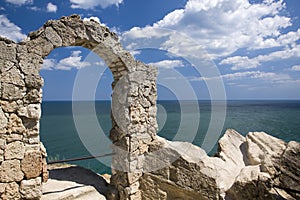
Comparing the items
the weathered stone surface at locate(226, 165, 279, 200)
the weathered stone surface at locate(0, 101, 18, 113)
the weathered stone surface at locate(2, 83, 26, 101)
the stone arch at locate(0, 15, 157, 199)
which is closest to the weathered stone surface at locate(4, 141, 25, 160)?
the stone arch at locate(0, 15, 157, 199)

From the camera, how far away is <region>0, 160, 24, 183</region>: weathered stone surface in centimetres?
339

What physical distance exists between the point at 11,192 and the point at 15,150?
0.64m

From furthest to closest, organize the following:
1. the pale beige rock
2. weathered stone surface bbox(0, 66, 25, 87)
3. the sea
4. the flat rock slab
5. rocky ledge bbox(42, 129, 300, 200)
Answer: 1. the sea
2. the flat rock slab
3. rocky ledge bbox(42, 129, 300, 200)
4. the pale beige rock
5. weathered stone surface bbox(0, 66, 25, 87)

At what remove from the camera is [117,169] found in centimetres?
499

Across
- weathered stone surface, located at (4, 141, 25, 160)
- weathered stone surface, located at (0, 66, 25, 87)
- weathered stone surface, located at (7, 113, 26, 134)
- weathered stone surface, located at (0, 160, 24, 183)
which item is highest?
weathered stone surface, located at (0, 66, 25, 87)

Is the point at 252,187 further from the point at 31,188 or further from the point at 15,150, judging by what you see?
the point at 15,150

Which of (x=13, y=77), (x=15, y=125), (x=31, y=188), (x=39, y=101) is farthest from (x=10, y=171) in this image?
(x=13, y=77)

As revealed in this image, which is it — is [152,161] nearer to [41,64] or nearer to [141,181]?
[141,181]

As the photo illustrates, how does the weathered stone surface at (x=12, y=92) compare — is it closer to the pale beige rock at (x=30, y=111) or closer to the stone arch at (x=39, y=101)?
the stone arch at (x=39, y=101)

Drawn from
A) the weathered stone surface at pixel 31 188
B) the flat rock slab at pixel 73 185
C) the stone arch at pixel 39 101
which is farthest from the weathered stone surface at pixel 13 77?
the flat rock slab at pixel 73 185

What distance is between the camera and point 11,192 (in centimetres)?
346

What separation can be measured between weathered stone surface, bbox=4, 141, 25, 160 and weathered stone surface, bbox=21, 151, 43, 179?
0.28ft

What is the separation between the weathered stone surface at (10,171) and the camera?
3389 mm

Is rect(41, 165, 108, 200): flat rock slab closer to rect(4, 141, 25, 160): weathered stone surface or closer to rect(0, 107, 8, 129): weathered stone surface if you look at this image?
rect(4, 141, 25, 160): weathered stone surface
